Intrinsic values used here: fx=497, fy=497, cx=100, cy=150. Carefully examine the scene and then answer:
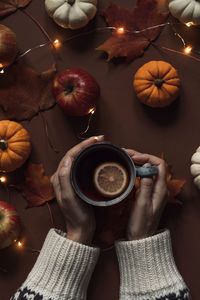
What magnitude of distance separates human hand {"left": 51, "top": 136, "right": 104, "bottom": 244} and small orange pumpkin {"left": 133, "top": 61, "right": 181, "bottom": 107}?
0.15m

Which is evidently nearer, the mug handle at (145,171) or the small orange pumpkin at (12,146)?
the mug handle at (145,171)

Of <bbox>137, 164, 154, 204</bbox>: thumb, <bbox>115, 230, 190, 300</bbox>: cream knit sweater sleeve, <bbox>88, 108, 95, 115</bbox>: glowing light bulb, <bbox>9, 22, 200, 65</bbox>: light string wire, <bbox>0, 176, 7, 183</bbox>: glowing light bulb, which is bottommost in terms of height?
<bbox>115, 230, 190, 300</bbox>: cream knit sweater sleeve

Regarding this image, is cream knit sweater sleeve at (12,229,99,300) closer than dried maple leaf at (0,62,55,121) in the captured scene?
Yes

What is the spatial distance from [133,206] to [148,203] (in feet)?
0.12

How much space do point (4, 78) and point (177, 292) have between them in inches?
25.2

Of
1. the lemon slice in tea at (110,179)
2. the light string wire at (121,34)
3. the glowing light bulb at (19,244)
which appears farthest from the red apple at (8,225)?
the light string wire at (121,34)

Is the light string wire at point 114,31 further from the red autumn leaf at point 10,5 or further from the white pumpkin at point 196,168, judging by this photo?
the white pumpkin at point 196,168

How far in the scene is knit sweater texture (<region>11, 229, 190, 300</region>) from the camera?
3.47 ft

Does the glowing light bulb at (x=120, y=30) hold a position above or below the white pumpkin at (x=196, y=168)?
above

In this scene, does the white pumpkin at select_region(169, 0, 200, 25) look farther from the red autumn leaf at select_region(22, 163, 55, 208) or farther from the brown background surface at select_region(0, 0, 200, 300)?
the red autumn leaf at select_region(22, 163, 55, 208)

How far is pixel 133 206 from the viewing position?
3.60ft

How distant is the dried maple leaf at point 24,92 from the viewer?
1.20 metres

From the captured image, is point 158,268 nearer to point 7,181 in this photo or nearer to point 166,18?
point 7,181

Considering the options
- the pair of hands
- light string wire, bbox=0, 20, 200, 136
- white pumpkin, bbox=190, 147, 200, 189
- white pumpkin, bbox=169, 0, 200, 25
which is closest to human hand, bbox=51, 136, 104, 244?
the pair of hands
